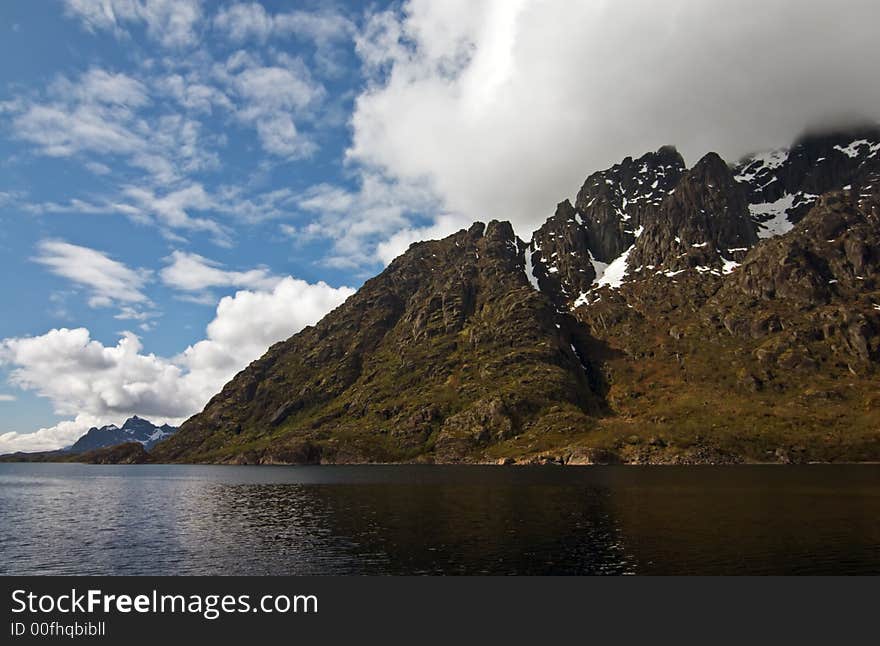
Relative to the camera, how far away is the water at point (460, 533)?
6191 cm

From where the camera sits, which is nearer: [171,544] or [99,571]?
[99,571]

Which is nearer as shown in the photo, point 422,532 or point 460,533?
point 460,533

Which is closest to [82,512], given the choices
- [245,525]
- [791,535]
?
[245,525]

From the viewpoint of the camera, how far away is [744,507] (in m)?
107

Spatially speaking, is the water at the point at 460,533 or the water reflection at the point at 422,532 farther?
the water reflection at the point at 422,532

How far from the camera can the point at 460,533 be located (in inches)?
3172

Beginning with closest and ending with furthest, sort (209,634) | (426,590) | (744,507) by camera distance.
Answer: (209,634), (426,590), (744,507)

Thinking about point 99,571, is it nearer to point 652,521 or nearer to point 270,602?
point 270,602

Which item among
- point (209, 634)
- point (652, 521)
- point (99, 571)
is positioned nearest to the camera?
point (209, 634)

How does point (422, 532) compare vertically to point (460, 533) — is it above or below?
above

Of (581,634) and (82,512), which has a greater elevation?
(82,512)

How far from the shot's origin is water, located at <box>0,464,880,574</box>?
61906mm

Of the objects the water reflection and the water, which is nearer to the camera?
the water

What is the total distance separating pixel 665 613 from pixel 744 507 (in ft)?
252
